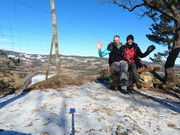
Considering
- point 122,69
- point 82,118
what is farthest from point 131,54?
point 82,118

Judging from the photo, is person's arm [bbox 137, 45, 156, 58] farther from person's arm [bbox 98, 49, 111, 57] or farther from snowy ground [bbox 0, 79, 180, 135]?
snowy ground [bbox 0, 79, 180, 135]

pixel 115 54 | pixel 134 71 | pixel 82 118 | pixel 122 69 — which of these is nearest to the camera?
pixel 82 118

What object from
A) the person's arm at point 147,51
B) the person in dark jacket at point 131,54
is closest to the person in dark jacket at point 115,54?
the person in dark jacket at point 131,54

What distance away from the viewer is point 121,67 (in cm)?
442

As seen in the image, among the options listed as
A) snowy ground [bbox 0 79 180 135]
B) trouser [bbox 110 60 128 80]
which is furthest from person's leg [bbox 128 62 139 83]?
snowy ground [bbox 0 79 180 135]

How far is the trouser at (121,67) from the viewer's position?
4328 mm

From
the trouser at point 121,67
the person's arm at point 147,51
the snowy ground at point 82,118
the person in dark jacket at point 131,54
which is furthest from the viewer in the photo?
the person in dark jacket at point 131,54

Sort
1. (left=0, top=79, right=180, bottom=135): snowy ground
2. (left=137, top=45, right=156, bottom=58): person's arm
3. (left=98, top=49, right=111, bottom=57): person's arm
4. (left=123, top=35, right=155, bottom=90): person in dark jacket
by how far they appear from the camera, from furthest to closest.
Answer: (left=123, top=35, right=155, bottom=90): person in dark jacket
(left=137, top=45, right=156, bottom=58): person's arm
(left=98, top=49, right=111, bottom=57): person's arm
(left=0, top=79, right=180, bottom=135): snowy ground

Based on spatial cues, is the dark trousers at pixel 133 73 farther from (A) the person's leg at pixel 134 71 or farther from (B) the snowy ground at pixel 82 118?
(B) the snowy ground at pixel 82 118

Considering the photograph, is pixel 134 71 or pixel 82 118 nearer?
pixel 82 118

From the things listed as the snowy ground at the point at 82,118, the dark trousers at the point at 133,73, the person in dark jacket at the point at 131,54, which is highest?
the person in dark jacket at the point at 131,54

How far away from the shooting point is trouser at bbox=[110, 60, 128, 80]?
4.33 meters

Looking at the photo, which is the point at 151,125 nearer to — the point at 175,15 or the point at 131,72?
the point at 131,72

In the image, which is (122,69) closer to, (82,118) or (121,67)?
(121,67)
